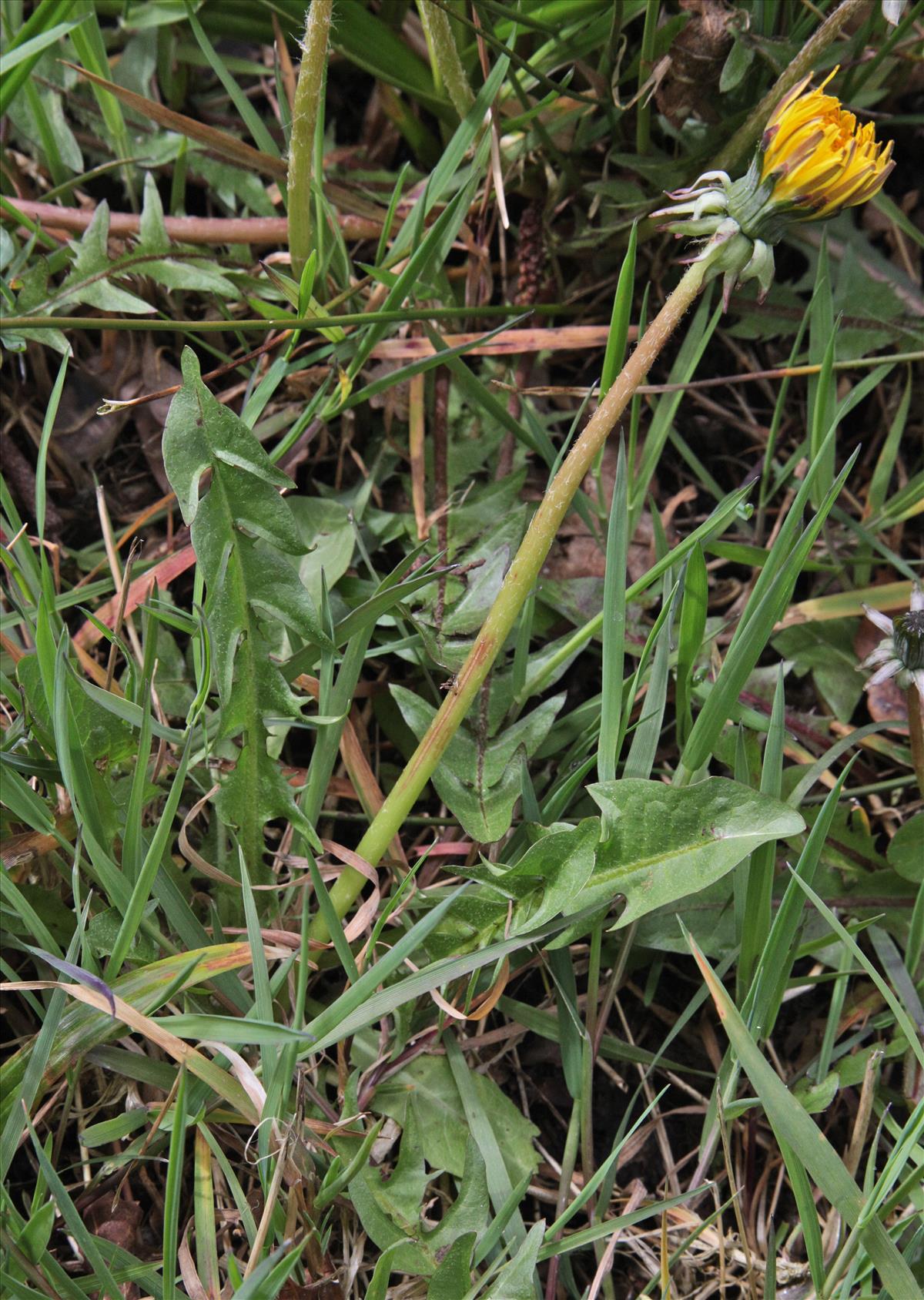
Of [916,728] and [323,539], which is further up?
[323,539]

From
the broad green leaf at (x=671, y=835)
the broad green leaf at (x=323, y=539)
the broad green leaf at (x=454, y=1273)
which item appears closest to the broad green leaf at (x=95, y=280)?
the broad green leaf at (x=323, y=539)

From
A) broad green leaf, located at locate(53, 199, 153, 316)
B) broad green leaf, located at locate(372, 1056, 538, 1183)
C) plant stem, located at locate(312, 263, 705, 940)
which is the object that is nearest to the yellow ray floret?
plant stem, located at locate(312, 263, 705, 940)

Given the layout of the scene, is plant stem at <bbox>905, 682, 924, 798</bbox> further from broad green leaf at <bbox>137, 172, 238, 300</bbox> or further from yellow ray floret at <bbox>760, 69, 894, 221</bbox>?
broad green leaf at <bbox>137, 172, 238, 300</bbox>

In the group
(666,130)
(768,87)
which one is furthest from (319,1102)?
(768,87)

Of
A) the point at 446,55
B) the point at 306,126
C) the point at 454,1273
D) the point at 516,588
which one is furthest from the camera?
the point at 446,55

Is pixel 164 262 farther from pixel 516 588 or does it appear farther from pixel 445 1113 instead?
pixel 445 1113

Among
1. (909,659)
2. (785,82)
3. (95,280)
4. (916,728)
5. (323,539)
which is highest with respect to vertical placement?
(785,82)

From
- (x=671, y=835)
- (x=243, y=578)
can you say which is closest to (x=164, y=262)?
(x=243, y=578)

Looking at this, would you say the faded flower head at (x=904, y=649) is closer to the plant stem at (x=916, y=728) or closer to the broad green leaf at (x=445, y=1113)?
the plant stem at (x=916, y=728)

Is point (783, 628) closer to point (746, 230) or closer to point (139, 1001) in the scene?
point (746, 230)
